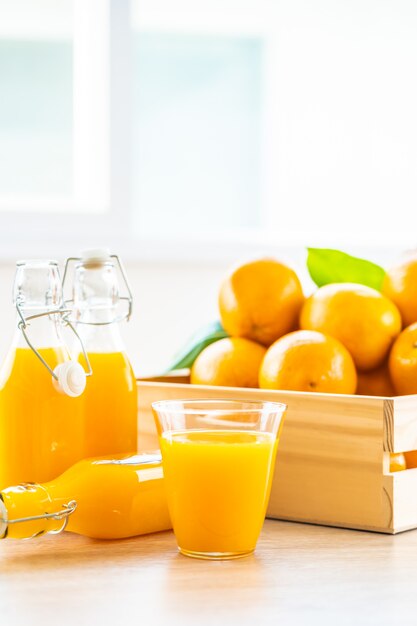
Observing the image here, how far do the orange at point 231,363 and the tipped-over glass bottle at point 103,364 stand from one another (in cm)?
12

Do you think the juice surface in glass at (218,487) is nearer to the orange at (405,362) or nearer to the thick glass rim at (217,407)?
the thick glass rim at (217,407)

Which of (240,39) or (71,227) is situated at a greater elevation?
(240,39)

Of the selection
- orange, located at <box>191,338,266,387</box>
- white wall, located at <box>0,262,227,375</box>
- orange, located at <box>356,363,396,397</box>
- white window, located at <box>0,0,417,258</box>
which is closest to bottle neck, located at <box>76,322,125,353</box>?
orange, located at <box>191,338,266,387</box>

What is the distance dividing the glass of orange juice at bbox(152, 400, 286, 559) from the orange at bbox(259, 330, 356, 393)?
0.47 ft

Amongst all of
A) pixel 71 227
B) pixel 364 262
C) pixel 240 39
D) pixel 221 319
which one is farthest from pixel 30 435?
pixel 240 39

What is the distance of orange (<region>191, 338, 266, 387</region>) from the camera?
42.9 inches

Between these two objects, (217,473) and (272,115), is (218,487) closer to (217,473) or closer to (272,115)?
(217,473)

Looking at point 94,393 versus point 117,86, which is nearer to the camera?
point 94,393

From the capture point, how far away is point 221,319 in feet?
3.83

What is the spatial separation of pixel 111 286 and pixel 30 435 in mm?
178

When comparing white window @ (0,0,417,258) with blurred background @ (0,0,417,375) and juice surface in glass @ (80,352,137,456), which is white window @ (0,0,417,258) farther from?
juice surface in glass @ (80,352,137,456)

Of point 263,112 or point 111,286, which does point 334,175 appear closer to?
point 263,112

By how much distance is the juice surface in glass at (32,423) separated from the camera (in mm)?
934

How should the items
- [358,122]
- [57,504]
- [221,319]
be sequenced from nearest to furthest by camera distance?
[57,504] → [221,319] → [358,122]
